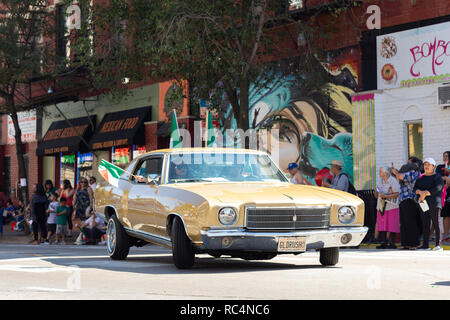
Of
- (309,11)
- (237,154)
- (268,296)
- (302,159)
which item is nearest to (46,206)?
(302,159)

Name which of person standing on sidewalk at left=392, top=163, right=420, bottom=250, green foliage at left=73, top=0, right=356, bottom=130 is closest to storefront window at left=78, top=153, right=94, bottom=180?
green foliage at left=73, top=0, right=356, bottom=130

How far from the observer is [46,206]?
980 inches

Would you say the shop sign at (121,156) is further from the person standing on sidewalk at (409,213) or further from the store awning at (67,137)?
the person standing on sidewalk at (409,213)

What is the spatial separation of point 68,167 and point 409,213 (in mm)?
21420

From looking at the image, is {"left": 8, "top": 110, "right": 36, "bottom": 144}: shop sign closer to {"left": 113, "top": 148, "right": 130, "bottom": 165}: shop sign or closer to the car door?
{"left": 113, "top": 148, "right": 130, "bottom": 165}: shop sign

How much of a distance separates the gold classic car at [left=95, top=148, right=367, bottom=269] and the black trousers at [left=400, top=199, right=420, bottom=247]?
551cm

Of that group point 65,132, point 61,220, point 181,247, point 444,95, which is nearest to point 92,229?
point 61,220

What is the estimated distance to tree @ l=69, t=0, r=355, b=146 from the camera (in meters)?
20.3

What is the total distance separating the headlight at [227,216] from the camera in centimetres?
1060

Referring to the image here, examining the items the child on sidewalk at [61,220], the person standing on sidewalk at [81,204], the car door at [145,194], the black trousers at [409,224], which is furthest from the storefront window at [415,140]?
the car door at [145,194]

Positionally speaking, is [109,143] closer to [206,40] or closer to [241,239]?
[206,40]

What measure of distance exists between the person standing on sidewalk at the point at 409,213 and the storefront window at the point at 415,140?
4.15 metres

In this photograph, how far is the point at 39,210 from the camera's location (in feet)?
80.6

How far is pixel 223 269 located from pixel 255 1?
11.2 m
